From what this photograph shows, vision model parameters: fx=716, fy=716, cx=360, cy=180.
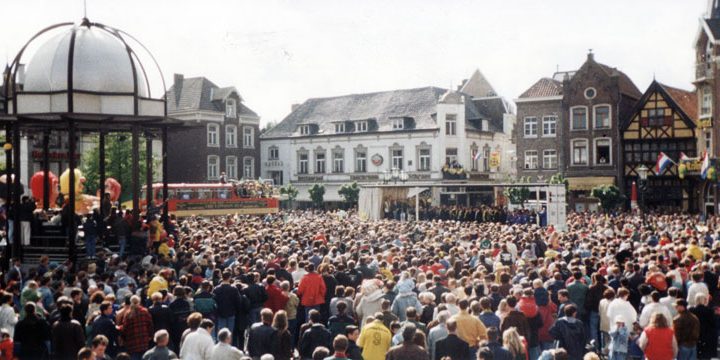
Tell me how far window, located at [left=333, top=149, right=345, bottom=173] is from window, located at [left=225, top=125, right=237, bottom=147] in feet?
30.3

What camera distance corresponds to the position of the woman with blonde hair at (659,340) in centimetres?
1082

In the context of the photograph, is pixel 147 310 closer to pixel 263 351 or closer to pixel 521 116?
pixel 263 351

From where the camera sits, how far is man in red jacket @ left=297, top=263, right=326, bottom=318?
561 inches

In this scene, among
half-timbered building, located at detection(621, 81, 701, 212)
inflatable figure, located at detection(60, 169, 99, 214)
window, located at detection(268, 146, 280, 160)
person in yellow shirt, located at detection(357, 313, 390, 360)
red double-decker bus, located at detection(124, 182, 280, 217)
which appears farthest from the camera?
window, located at detection(268, 146, 280, 160)

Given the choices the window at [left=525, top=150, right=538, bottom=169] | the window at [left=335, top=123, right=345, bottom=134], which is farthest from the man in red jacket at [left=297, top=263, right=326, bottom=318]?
the window at [left=335, top=123, right=345, bottom=134]

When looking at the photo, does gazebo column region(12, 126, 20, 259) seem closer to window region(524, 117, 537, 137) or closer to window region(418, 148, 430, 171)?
window region(418, 148, 430, 171)

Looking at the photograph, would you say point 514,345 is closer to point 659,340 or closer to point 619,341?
point 659,340

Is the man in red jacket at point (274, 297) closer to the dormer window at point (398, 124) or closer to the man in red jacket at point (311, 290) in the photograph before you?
the man in red jacket at point (311, 290)

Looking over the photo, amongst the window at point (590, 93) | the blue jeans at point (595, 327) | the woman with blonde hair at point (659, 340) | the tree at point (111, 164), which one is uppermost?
the window at point (590, 93)

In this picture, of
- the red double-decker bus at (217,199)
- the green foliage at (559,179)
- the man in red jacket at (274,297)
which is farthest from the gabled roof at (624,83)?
the man in red jacket at (274,297)

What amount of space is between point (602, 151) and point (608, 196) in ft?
22.9

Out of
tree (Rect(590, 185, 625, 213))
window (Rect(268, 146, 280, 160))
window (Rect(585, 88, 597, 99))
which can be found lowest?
tree (Rect(590, 185, 625, 213))

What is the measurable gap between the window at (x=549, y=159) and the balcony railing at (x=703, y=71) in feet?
45.1

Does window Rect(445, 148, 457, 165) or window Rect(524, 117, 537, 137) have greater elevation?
window Rect(524, 117, 537, 137)
